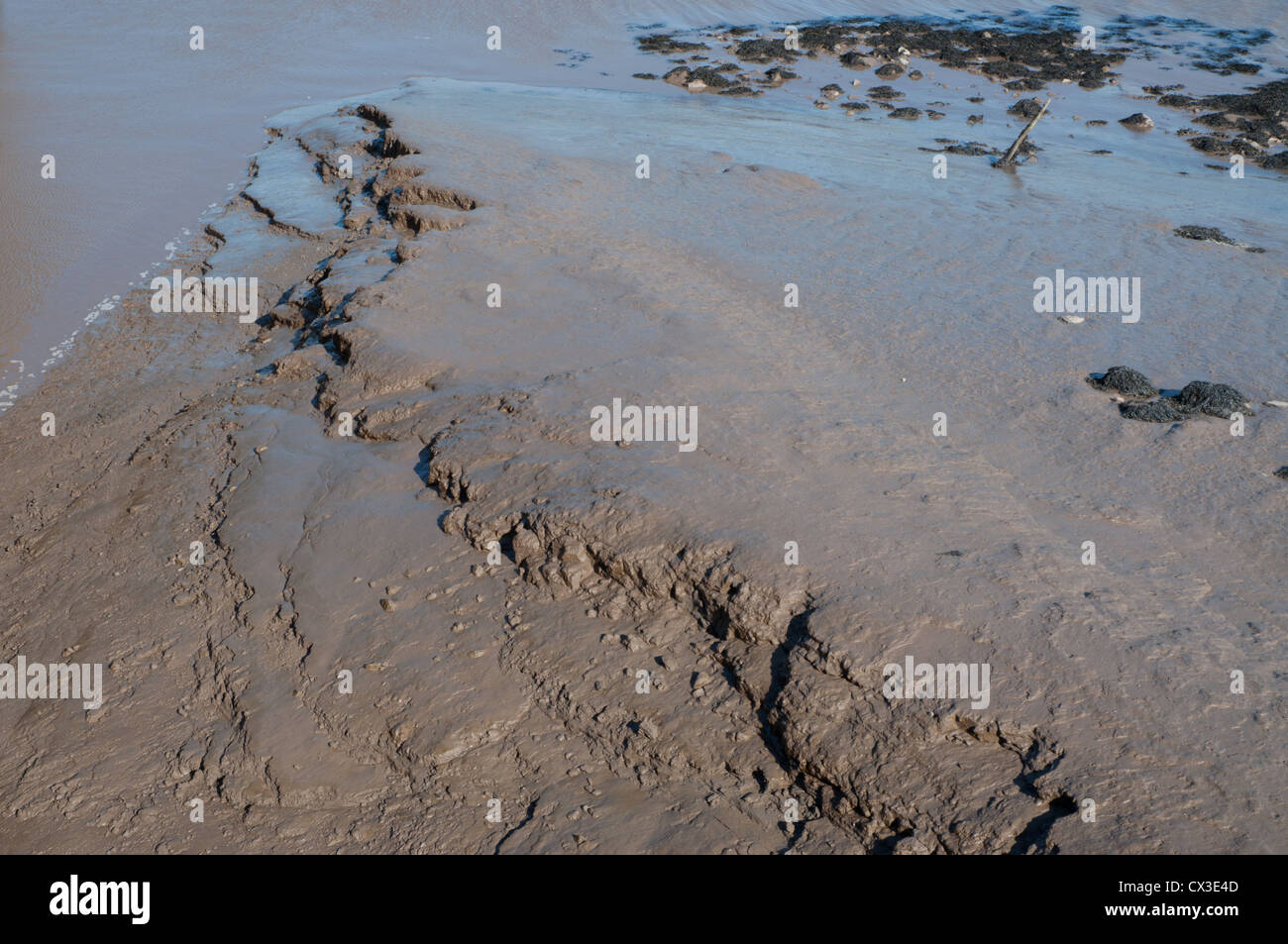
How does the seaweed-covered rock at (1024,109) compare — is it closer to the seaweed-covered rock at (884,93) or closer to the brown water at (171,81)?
the seaweed-covered rock at (884,93)

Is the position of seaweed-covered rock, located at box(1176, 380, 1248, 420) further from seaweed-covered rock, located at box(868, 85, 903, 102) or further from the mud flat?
seaweed-covered rock, located at box(868, 85, 903, 102)

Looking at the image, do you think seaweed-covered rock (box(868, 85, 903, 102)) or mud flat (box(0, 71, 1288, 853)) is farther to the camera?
seaweed-covered rock (box(868, 85, 903, 102))

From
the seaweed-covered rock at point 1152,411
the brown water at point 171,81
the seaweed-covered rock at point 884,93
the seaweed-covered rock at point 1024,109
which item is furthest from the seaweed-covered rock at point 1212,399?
the seaweed-covered rock at point 884,93

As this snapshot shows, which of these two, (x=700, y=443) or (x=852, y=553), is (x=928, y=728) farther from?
(x=700, y=443)

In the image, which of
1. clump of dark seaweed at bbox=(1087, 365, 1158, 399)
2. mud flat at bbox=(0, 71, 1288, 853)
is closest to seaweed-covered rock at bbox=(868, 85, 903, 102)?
mud flat at bbox=(0, 71, 1288, 853)

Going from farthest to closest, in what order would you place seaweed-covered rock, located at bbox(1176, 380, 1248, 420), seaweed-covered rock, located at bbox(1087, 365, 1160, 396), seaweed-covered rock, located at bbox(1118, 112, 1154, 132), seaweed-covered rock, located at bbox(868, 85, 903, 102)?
Answer: 1. seaweed-covered rock, located at bbox(868, 85, 903, 102)
2. seaweed-covered rock, located at bbox(1118, 112, 1154, 132)
3. seaweed-covered rock, located at bbox(1087, 365, 1160, 396)
4. seaweed-covered rock, located at bbox(1176, 380, 1248, 420)

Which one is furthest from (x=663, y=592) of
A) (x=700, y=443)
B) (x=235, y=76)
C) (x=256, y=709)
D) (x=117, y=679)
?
(x=235, y=76)
